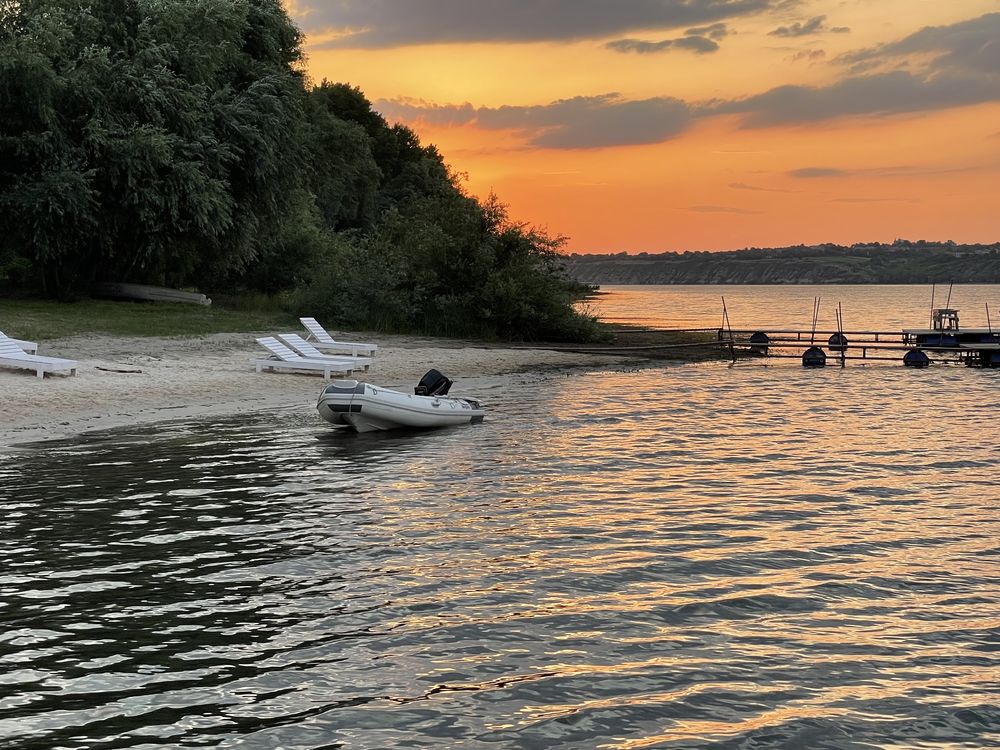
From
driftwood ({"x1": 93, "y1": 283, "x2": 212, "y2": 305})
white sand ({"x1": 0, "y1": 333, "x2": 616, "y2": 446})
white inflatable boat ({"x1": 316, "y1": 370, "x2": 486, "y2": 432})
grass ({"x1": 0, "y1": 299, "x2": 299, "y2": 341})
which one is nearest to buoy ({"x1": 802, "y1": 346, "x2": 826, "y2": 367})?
white sand ({"x1": 0, "y1": 333, "x2": 616, "y2": 446})

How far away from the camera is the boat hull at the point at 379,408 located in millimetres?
21250

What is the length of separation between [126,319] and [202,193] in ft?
19.1

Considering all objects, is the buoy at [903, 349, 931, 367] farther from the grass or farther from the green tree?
the green tree

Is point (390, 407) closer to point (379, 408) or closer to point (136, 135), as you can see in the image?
point (379, 408)

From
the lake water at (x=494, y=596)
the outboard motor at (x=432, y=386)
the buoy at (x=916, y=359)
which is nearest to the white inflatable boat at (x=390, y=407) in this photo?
the outboard motor at (x=432, y=386)

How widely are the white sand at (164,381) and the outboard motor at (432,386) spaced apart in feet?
13.3

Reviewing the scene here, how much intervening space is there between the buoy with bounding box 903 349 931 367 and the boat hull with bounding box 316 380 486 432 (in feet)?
92.5

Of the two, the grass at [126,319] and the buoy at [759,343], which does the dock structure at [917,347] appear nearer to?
the buoy at [759,343]

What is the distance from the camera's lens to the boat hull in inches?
837

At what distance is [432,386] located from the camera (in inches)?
913

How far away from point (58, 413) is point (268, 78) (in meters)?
A: 26.2

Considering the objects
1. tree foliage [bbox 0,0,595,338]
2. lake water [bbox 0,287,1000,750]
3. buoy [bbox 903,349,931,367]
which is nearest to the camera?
lake water [bbox 0,287,1000,750]

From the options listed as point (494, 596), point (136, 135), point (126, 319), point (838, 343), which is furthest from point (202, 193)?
Result: point (494, 596)

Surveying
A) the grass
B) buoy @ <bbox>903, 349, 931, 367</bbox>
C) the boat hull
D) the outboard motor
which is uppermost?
the grass
